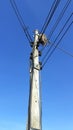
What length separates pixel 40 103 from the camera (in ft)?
29.8

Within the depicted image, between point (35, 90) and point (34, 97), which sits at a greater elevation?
point (35, 90)

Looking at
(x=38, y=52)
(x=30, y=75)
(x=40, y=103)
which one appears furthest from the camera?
(x=38, y=52)

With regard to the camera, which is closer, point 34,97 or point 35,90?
point 34,97

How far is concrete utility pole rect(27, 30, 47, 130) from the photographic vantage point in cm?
857

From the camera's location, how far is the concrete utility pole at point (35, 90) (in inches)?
337

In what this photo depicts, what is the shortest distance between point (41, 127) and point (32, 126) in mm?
341

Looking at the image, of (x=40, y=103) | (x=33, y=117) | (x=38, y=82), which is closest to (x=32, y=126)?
(x=33, y=117)

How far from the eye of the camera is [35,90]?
9.27 metres

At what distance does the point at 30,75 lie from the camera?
9836 millimetres

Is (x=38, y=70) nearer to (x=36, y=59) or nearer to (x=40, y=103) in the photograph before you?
(x=36, y=59)

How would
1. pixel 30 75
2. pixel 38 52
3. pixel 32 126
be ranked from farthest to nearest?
pixel 38 52 < pixel 30 75 < pixel 32 126

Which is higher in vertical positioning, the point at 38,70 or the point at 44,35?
the point at 44,35

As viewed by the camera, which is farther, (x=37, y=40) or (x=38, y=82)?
(x=37, y=40)

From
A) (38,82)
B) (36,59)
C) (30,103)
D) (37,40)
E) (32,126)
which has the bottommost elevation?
(32,126)
